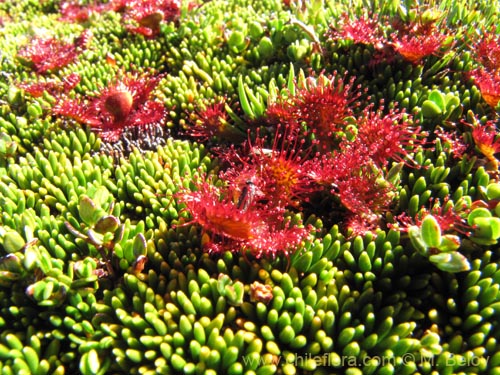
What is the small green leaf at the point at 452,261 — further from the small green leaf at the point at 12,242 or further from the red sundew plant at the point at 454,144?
the small green leaf at the point at 12,242

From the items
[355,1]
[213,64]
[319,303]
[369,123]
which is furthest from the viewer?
[355,1]

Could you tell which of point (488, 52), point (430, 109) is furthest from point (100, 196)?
point (488, 52)

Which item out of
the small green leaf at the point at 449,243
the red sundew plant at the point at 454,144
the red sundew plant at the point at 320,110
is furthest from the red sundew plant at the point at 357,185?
the red sundew plant at the point at 454,144

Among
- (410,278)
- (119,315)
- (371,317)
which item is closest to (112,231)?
(119,315)

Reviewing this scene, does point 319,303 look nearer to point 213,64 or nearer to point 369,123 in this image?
point 369,123

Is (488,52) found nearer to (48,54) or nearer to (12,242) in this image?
(12,242)

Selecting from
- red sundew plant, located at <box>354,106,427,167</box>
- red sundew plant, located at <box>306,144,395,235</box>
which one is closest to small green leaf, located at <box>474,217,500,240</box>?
red sundew plant, located at <box>306,144,395,235</box>

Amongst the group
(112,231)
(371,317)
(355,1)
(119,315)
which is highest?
(355,1)
